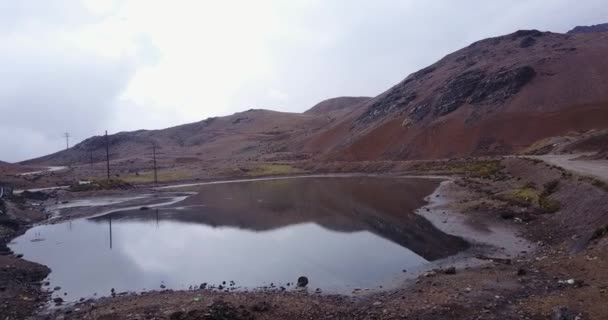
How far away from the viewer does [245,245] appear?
2997 cm

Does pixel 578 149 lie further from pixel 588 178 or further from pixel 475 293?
pixel 475 293

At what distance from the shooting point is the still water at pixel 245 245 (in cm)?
2204

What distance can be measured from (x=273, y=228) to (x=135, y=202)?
91.3 ft

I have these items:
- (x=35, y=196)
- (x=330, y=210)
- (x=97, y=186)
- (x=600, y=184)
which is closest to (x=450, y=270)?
(x=600, y=184)

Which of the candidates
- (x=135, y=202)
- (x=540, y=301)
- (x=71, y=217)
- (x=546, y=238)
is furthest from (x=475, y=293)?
(x=135, y=202)

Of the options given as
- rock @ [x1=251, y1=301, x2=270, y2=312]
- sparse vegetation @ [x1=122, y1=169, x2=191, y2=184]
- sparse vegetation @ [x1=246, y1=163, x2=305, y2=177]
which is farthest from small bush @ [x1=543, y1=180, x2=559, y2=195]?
sparse vegetation @ [x1=122, y1=169, x2=191, y2=184]

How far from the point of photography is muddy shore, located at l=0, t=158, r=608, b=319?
47.2ft

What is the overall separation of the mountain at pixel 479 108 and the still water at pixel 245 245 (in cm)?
4160

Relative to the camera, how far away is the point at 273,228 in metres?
35.8

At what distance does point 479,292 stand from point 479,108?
86.9 metres

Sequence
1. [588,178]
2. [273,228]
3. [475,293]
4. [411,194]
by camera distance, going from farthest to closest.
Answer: [411,194], [273,228], [588,178], [475,293]

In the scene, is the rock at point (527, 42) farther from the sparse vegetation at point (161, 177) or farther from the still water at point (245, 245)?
the sparse vegetation at point (161, 177)

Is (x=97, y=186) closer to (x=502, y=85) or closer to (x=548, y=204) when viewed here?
(x=548, y=204)

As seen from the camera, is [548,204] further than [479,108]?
No
